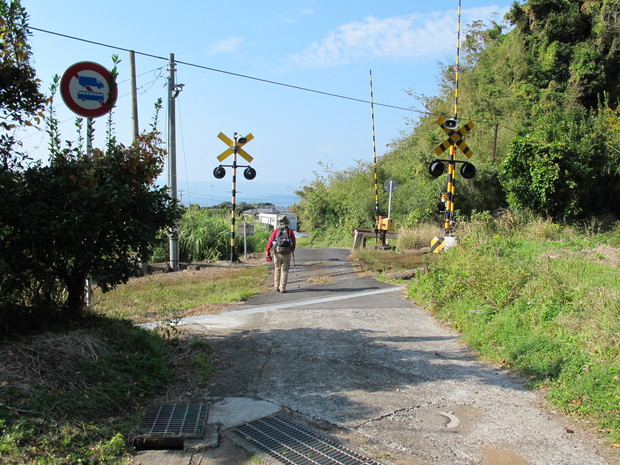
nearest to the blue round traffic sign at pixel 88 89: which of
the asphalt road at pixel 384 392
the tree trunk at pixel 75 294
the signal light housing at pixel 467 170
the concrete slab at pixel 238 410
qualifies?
the tree trunk at pixel 75 294

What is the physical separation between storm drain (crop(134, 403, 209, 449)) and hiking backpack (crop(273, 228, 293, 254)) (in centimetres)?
600

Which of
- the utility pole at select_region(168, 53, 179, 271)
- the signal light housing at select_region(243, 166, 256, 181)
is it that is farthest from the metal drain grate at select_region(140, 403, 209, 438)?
the signal light housing at select_region(243, 166, 256, 181)

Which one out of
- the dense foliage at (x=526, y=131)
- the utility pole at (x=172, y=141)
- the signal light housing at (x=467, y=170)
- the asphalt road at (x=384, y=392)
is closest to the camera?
the asphalt road at (x=384, y=392)

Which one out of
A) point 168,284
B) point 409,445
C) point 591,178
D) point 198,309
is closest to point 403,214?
point 591,178

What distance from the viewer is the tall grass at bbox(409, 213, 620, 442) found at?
4.53 meters

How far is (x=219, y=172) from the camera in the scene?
15438mm

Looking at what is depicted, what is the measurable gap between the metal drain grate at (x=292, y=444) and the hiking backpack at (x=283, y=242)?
6.16m

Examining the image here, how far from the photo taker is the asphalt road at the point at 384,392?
3670 mm

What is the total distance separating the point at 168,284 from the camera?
11461 millimetres

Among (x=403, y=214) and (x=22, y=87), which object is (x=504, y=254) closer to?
(x=22, y=87)

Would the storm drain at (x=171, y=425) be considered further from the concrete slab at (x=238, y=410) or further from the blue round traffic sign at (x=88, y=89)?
the blue round traffic sign at (x=88, y=89)

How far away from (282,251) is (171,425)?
21.0ft

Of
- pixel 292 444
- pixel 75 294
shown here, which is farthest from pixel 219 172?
pixel 292 444

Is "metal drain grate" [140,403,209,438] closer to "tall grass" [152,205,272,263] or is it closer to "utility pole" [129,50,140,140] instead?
"utility pole" [129,50,140,140]
